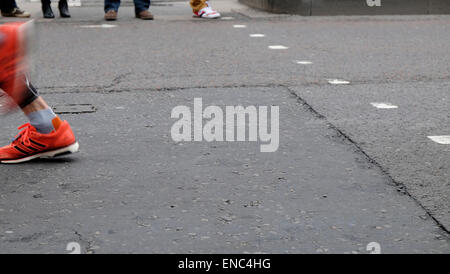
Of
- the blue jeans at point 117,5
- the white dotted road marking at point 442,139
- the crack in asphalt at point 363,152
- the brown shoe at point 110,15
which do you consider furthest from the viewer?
the blue jeans at point 117,5

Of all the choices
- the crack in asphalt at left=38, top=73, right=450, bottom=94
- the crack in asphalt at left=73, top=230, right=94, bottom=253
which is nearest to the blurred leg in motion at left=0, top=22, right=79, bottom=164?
the crack in asphalt at left=73, top=230, right=94, bottom=253

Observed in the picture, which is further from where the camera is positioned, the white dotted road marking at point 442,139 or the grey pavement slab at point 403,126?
the white dotted road marking at point 442,139

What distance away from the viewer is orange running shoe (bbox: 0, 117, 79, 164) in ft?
13.6

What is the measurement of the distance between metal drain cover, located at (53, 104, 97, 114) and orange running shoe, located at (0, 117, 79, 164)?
3.84 feet

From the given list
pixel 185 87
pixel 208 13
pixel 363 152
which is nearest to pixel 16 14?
pixel 208 13

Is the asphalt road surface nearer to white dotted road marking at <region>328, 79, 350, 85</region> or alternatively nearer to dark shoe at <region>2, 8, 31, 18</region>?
white dotted road marking at <region>328, 79, 350, 85</region>

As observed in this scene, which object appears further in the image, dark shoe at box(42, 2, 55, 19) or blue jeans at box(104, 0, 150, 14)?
dark shoe at box(42, 2, 55, 19)

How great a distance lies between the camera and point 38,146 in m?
4.16

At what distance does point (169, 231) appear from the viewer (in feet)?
10.3

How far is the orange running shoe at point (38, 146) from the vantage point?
4156 millimetres

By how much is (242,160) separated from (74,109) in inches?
66.7

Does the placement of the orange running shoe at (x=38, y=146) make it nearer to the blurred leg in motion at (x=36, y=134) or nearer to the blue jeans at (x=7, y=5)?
the blurred leg in motion at (x=36, y=134)

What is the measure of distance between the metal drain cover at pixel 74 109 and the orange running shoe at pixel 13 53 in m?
1.47

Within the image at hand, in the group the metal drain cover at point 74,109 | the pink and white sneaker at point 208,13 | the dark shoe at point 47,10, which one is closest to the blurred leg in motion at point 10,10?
the dark shoe at point 47,10
